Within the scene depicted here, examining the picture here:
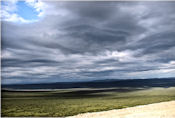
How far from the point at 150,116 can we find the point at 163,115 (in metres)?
1.21

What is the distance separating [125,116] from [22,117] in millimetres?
12535

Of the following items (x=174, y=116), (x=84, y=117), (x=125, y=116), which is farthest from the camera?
(x=84, y=117)

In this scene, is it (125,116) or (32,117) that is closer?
(125,116)

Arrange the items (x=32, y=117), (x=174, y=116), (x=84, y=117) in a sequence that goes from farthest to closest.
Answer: (x=32, y=117) < (x=84, y=117) < (x=174, y=116)

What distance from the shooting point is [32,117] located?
20.9m

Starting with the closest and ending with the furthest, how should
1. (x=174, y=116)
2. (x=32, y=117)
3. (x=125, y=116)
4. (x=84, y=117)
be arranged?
(x=174, y=116)
(x=125, y=116)
(x=84, y=117)
(x=32, y=117)

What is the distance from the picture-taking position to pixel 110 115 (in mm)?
17766

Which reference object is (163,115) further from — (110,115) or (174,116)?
(110,115)

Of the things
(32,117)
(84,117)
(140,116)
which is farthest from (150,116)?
(32,117)

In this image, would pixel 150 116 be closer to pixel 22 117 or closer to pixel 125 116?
pixel 125 116

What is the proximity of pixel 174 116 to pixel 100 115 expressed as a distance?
6.98m

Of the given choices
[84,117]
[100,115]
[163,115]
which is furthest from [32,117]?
[163,115]

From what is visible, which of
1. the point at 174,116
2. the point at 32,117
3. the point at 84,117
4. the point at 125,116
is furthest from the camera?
the point at 32,117

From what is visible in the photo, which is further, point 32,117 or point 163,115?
point 32,117
